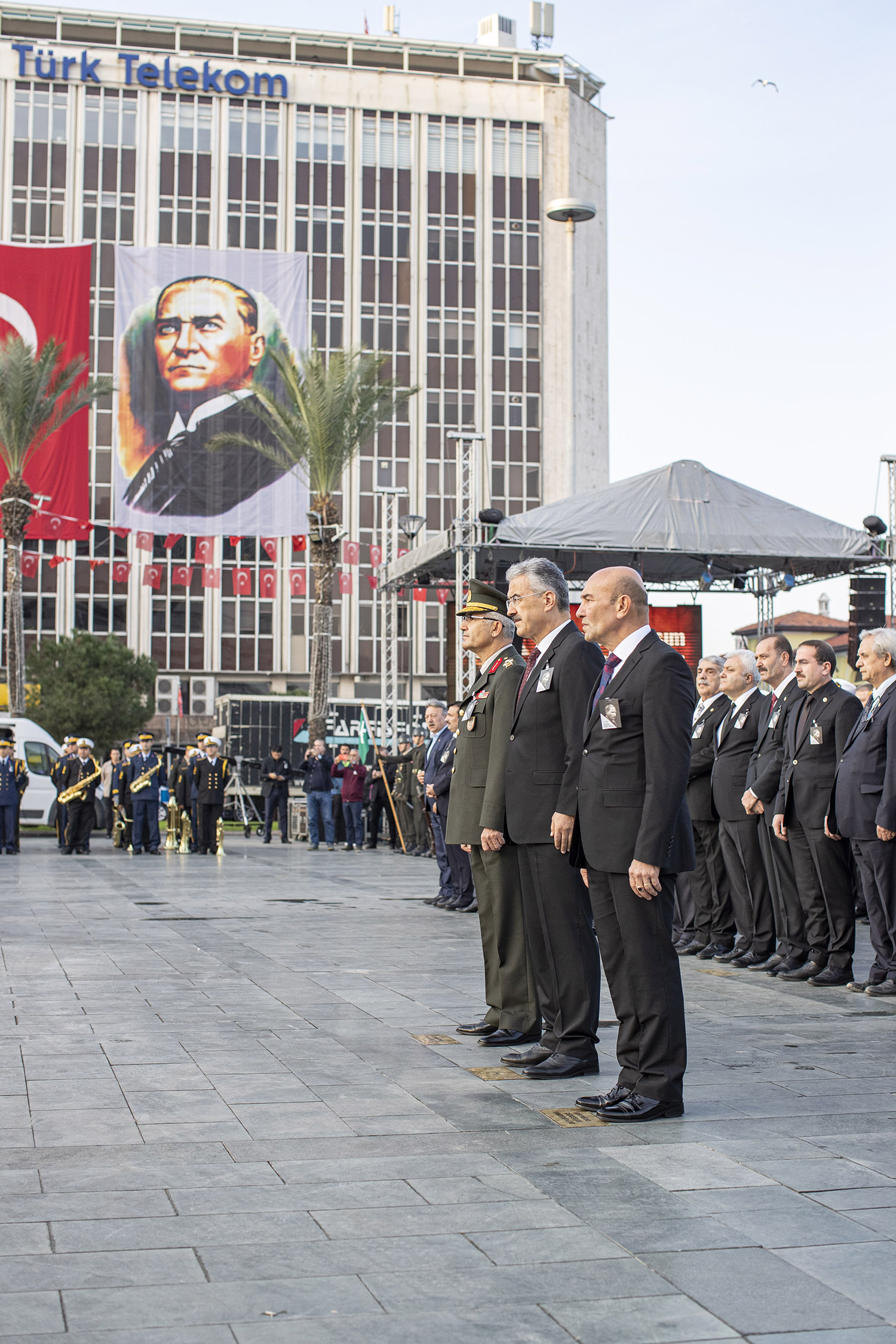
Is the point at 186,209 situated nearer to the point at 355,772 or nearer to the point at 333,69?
the point at 333,69

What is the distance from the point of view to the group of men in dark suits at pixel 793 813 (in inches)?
309

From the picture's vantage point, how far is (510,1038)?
6.11 metres

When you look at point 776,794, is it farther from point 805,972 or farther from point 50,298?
point 50,298

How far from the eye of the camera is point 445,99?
209 feet

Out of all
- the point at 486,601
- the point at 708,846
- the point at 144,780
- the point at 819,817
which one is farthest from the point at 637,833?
the point at 144,780

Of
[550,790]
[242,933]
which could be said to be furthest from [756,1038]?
[242,933]

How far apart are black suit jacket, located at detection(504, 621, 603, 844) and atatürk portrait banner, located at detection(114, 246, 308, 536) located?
47.9m

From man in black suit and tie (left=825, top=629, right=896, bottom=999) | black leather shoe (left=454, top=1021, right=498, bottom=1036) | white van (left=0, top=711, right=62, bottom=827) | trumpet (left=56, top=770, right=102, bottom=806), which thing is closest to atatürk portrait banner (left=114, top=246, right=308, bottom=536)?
white van (left=0, top=711, right=62, bottom=827)

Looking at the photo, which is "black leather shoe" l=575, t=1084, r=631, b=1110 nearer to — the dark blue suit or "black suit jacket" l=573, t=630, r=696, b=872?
"black suit jacket" l=573, t=630, r=696, b=872

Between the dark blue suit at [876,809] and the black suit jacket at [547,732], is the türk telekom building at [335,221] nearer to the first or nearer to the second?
the dark blue suit at [876,809]

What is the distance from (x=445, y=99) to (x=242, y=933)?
60545mm

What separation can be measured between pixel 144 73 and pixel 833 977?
6216 centimetres

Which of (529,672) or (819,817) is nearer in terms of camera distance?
(529,672)

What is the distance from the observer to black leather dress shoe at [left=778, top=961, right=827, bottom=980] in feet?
27.0
